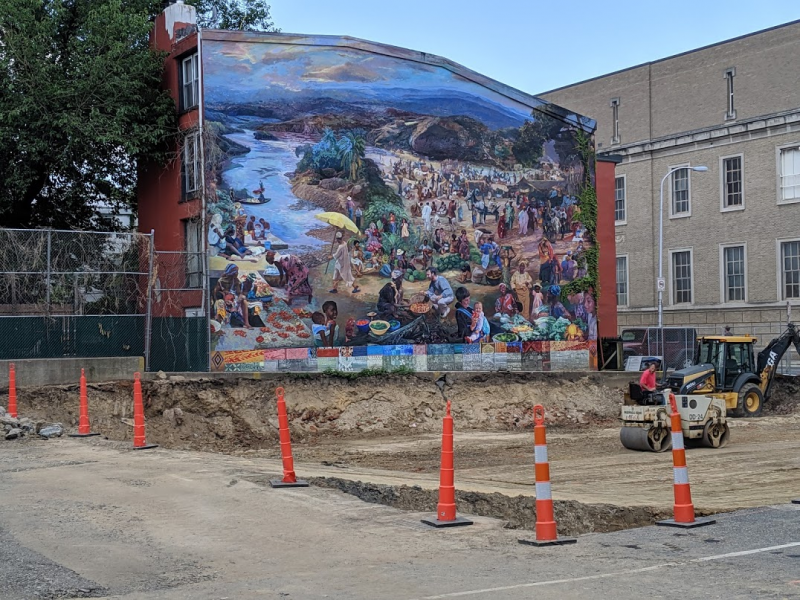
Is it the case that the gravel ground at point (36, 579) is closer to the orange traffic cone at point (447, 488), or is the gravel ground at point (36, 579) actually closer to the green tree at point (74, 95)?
the orange traffic cone at point (447, 488)

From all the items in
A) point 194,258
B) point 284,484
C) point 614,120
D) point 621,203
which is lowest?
point 284,484

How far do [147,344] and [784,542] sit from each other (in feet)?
64.8

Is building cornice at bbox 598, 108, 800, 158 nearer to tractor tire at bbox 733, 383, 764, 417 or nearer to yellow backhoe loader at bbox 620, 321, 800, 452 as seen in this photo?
yellow backhoe loader at bbox 620, 321, 800, 452

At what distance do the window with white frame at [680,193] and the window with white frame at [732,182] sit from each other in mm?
2219

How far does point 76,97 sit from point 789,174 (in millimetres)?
35935

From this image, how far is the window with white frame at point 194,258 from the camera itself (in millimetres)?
29031

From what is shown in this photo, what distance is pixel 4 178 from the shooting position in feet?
104

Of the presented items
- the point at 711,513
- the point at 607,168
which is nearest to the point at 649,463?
the point at 711,513

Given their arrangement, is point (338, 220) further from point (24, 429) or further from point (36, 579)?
point (36, 579)

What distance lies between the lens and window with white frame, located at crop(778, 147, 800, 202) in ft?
166

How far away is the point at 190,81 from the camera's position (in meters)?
30.9

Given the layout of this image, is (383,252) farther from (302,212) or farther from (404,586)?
(404,586)

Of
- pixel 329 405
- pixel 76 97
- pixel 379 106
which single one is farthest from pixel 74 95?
pixel 329 405

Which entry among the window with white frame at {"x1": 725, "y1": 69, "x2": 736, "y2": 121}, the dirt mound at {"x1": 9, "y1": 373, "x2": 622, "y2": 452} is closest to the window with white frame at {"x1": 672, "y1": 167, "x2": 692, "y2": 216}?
the window with white frame at {"x1": 725, "y1": 69, "x2": 736, "y2": 121}
